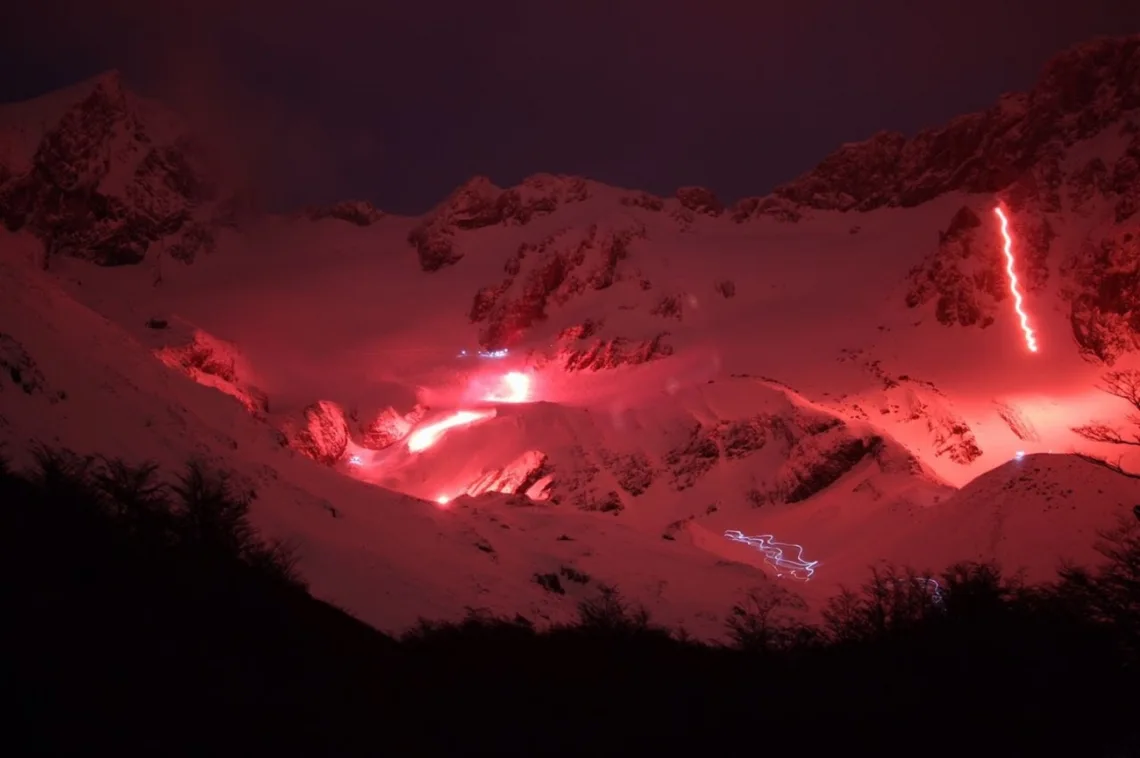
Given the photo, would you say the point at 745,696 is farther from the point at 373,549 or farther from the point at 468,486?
the point at 468,486

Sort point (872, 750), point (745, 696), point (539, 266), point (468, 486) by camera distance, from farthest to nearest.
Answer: point (539, 266) < point (468, 486) < point (745, 696) < point (872, 750)

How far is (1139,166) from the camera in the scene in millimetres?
89438

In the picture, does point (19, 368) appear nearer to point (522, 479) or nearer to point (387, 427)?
point (522, 479)

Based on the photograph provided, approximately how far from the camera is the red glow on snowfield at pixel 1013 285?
81.4 m

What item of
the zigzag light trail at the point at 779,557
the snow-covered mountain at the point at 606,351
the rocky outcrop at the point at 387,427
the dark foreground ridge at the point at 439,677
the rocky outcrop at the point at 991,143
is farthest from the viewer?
the rocky outcrop at the point at 991,143

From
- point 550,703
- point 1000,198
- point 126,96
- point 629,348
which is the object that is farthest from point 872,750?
point 126,96

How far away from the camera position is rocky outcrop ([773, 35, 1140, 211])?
10869cm

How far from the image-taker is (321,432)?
79500mm

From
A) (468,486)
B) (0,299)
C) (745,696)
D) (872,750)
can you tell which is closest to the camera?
→ (872,750)

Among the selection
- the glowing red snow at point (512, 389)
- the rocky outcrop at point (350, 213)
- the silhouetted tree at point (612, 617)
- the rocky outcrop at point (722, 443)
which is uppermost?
the rocky outcrop at point (350, 213)

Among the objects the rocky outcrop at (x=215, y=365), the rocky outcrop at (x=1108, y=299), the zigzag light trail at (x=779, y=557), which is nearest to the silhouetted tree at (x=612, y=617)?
the zigzag light trail at (x=779, y=557)

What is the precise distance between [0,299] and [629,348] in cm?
7153

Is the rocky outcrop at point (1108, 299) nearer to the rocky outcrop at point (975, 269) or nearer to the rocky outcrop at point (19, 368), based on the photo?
the rocky outcrop at point (975, 269)

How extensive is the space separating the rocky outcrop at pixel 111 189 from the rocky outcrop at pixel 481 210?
32.8 metres
